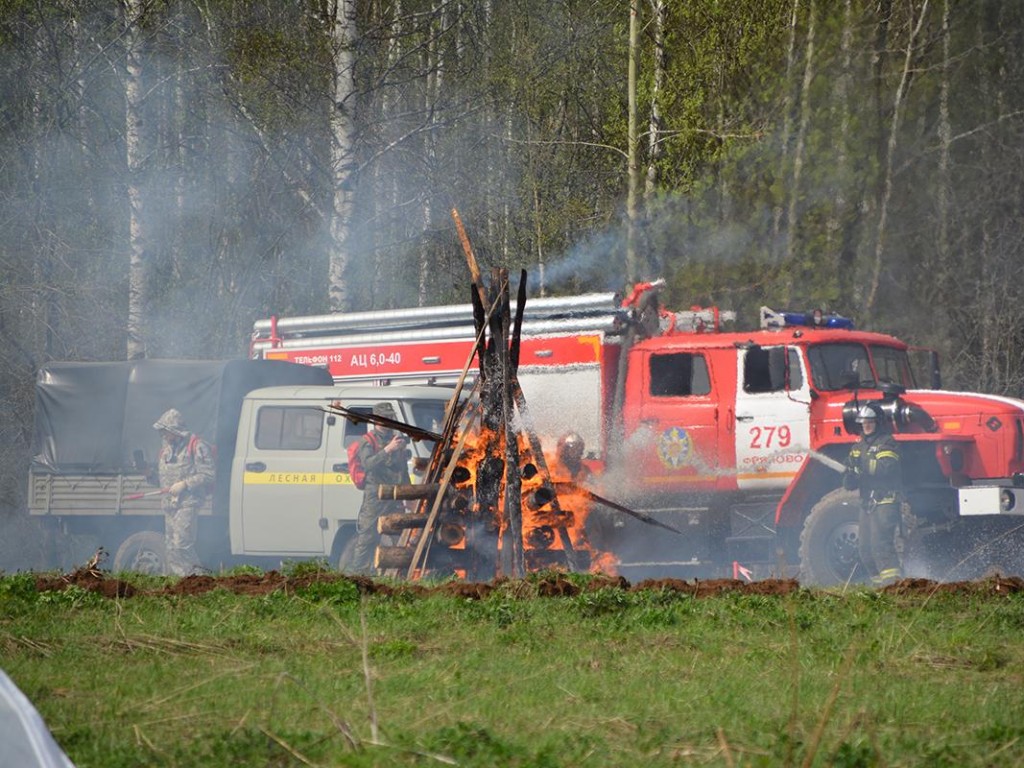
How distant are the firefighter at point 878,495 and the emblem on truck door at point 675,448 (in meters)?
1.91

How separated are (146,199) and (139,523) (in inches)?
266

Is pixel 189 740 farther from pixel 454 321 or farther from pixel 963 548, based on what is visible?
pixel 454 321

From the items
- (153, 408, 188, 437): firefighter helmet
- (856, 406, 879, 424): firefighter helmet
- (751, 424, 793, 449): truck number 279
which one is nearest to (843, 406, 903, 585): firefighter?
(856, 406, 879, 424): firefighter helmet

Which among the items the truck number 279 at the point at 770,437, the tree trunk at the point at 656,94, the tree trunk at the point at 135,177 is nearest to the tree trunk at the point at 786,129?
the tree trunk at the point at 656,94

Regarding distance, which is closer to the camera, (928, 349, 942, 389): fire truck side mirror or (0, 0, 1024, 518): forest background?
(928, 349, 942, 389): fire truck side mirror

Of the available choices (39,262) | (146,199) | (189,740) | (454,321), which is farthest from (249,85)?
(189,740)

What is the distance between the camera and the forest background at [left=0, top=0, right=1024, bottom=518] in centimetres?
2134

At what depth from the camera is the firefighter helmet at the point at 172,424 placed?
50.0ft

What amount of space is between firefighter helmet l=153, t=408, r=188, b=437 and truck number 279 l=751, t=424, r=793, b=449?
600cm

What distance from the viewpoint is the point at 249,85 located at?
22.0 m

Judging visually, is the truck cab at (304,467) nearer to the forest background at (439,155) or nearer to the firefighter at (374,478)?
the firefighter at (374,478)

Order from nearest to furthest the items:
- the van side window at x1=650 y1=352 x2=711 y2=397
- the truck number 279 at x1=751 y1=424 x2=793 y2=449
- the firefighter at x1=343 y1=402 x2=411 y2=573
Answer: the firefighter at x1=343 y1=402 x2=411 y2=573 < the truck number 279 at x1=751 y1=424 x2=793 y2=449 < the van side window at x1=650 y1=352 x2=711 y2=397

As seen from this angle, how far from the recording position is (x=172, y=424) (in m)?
15.4

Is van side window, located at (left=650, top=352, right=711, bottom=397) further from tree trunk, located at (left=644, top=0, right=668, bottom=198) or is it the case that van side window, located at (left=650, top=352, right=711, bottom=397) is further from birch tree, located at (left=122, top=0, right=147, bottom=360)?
birch tree, located at (left=122, top=0, right=147, bottom=360)
